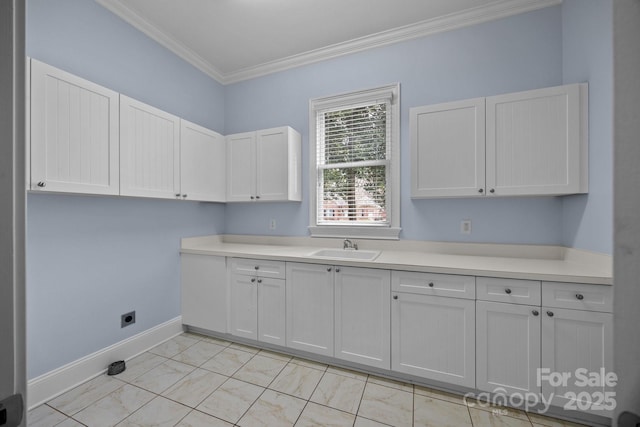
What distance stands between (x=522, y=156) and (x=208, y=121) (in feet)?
10.6

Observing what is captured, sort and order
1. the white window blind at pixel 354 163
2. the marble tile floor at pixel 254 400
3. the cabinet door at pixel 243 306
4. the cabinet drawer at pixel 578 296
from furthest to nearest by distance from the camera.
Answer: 1. the white window blind at pixel 354 163
2. the cabinet door at pixel 243 306
3. the marble tile floor at pixel 254 400
4. the cabinet drawer at pixel 578 296

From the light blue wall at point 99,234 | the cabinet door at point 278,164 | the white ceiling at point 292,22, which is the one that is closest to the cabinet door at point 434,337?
the cabinet door at point 278,164

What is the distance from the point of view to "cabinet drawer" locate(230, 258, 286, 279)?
2.45 meters

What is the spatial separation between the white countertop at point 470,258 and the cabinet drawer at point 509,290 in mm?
43

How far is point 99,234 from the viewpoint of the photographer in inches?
87.1

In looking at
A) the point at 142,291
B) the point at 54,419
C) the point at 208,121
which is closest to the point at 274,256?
the point at 142,291

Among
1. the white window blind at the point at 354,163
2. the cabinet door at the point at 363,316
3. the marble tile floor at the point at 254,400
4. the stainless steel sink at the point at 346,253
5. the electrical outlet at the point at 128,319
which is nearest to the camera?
the marble tile floor at the point at 254,400

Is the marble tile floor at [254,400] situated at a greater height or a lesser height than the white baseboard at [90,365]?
lesser

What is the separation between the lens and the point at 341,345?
2223 mm

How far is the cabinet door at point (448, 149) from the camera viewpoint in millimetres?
2174

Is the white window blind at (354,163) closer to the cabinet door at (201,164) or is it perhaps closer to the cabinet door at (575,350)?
the cabinet door at (201,164)

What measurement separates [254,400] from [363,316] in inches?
38.4

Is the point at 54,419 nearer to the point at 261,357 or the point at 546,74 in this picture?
the point at 261,357

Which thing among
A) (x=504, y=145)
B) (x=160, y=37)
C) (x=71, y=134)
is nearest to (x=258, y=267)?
(x=71, y=134)
